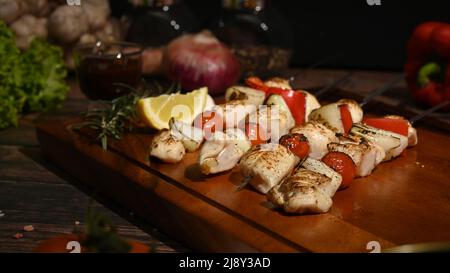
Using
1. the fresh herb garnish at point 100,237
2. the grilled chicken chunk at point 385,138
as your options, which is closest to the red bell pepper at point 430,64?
the grilled chicken chunk at point 385,138

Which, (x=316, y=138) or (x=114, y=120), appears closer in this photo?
(x=316, y=138)

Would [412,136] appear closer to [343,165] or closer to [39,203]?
[343,165]

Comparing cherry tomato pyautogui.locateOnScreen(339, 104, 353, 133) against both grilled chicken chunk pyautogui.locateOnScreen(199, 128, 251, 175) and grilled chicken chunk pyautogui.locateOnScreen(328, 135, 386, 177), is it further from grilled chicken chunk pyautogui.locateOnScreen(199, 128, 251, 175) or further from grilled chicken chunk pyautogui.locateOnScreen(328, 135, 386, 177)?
grilled chicken chunk pyautogui.locateOnScreen(199, 128, 251, 175)

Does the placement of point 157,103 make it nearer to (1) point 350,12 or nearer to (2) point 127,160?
(2) point 127,160

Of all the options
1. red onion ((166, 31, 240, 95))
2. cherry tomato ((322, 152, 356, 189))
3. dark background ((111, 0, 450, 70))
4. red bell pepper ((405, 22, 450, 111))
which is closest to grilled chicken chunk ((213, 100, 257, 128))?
cherry tomato ((322, 152, 356, 189))

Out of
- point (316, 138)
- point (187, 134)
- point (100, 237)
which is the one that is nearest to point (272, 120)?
point (316, 138)

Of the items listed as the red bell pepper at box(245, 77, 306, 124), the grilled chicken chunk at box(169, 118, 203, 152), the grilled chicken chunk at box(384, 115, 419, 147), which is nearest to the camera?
the grilled chicken chunk at box(169, 118, 203, 152)

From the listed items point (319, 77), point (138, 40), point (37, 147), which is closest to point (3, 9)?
point (138, 40)

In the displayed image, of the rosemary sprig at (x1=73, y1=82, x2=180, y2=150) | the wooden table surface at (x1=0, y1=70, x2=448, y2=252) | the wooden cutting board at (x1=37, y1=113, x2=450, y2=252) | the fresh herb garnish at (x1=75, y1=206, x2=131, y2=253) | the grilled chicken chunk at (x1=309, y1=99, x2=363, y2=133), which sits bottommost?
the wooden table surface at (x1=0, y1=70, x2=448, y2=252)
